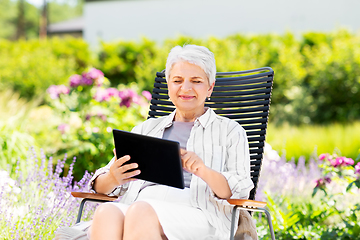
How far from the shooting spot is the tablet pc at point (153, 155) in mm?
1625

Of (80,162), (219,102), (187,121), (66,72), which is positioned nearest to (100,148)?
(80,162)

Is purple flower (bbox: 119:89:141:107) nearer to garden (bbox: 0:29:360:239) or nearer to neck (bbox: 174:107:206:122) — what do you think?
garden (bbox: 0:29:360:239)

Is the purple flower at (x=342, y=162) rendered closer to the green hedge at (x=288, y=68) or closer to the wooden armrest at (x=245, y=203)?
the wooden armrest at (x=245, y=203)

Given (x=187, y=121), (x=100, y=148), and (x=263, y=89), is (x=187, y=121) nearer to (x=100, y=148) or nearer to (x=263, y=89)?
(x=263, y=89)

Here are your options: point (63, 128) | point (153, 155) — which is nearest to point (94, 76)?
point (63, 128)

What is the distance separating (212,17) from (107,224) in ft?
→ 51.1

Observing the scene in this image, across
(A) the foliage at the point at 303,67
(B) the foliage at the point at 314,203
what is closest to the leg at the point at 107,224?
(B) the foliage at the point at 314,203

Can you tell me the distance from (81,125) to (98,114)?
0.73 ft

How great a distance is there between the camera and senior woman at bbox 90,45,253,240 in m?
1.67

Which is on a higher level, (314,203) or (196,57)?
(196,57)

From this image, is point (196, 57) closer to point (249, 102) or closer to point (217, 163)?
point (217, 163)

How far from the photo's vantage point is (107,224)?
1.66 meters

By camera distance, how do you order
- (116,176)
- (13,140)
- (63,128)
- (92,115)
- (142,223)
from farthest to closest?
1. (92,115)
2. (63,128)
3. (13,140)
4. (116,176)
5. (142,223)

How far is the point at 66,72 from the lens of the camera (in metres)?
12.6
